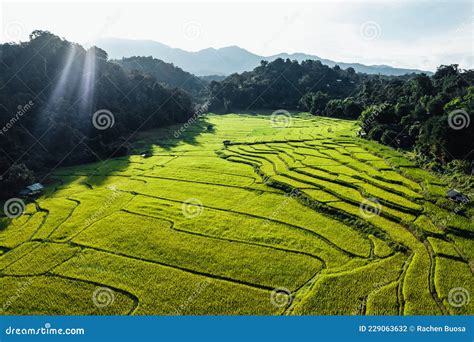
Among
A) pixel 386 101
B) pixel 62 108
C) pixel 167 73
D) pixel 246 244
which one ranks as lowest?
pixel 246 244

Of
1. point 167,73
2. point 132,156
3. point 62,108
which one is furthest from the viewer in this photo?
point 167,73

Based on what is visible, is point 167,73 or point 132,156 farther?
point 167,73

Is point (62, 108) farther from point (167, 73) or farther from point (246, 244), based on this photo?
point (167, 73)

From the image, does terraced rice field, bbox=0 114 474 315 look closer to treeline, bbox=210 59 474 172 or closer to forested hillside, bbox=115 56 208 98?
treeline, bbox=210 59 474 172

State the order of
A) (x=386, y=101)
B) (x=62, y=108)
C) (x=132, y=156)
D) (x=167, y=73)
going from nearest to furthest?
(x=132, y=156) → (x=62, y=108) → (x=386, y=101) → (x=167, y=73)

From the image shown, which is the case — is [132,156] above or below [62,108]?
below

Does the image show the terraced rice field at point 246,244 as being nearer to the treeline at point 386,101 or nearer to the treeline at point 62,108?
the treeline at point 386,101

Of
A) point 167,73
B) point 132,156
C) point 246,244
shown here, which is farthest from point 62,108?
point 167,73
